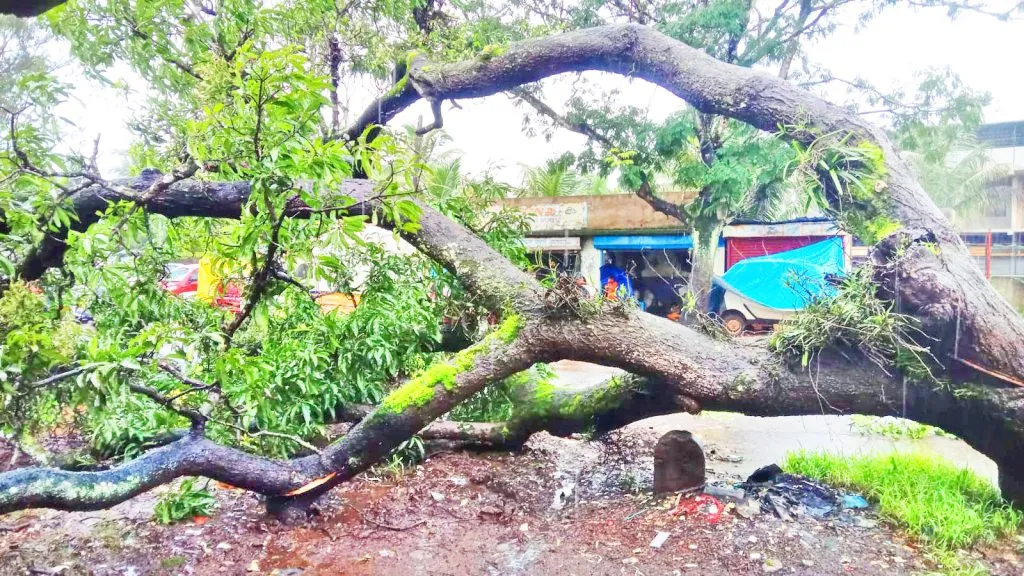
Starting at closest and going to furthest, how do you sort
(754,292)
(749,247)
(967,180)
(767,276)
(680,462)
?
(680,462), (767,276), (754,292), (749,247), (967,180)

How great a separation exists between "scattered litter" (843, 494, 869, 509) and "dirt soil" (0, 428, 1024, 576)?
0.10 metres

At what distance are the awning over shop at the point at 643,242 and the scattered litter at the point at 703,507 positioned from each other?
10143 millimetres

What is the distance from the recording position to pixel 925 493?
3.93 metres

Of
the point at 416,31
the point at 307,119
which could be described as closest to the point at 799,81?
the point at 416,31

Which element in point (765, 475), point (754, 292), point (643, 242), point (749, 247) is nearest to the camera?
point (765, 475)

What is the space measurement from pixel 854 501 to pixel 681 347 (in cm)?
163

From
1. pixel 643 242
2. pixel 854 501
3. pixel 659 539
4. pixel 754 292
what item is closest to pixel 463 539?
pixel 659 539

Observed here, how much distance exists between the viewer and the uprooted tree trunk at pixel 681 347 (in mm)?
3178

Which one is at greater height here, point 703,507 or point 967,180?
point 967,180

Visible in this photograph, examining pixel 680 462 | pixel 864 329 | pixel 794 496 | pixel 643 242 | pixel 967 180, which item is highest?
pixel 967 180

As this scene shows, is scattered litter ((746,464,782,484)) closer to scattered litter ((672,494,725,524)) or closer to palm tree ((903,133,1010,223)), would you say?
scattered litter ((672,494,725,524))

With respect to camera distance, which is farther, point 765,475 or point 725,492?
point 765,475

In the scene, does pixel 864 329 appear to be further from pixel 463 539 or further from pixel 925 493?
pixel 463 539

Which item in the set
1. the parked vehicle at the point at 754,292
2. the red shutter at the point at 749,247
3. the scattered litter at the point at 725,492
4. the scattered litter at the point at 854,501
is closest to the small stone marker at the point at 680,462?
the scattered litter at the point at 725,492
